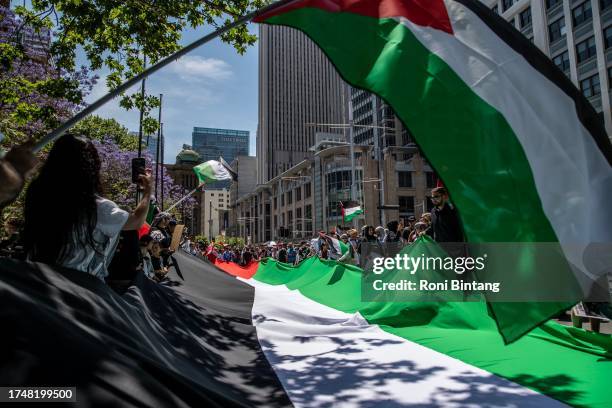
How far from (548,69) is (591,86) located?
40944 millimetres

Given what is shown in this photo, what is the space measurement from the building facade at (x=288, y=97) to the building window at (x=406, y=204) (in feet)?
246

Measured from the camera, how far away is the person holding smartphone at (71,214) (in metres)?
2.71

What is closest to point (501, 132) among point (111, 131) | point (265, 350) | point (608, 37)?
point (265, 350)

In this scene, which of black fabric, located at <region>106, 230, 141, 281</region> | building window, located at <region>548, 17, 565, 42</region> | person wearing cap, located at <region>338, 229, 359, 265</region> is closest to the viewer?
black fabric, located at <region>106, 230, 141, 281</region>

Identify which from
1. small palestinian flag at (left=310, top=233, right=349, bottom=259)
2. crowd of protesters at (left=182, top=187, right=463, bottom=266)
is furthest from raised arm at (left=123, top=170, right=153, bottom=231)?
small palestinian flag at (left=310, top=233, right=349, bottom=259)

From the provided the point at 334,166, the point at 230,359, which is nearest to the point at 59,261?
the point at 230,359

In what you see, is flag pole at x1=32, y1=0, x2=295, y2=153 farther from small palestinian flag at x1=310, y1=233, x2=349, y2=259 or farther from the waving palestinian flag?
small palestinian flag at x1=310, y1=233, x2=349, y2=259

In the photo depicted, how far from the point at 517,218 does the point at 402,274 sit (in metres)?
4.48

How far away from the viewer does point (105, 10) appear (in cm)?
769

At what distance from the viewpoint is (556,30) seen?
39.4 metres

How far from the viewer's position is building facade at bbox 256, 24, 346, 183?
142 metres

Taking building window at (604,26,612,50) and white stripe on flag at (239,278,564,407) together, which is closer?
white stripe on flag at (239,278,564,407)

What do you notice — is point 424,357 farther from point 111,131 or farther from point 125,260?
point 111,131

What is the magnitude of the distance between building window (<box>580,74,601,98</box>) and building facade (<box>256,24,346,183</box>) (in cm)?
10583
